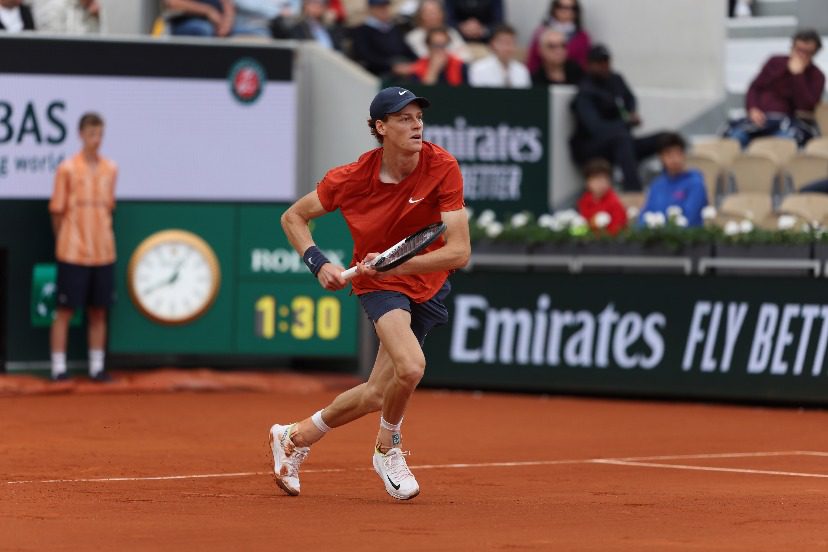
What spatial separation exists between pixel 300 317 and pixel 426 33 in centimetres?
411

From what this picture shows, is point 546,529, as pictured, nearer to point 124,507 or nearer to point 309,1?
point 124,507

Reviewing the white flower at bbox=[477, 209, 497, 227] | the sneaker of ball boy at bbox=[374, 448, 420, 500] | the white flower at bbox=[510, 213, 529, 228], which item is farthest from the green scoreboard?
the sneaker of ball boy at bbox=[374, 448, 420, 500]

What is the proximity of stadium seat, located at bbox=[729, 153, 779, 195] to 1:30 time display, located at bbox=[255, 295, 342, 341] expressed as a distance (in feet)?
14.4

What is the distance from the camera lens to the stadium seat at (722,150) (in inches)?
736

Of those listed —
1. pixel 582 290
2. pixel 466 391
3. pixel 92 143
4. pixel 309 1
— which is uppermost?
pixel 309 1

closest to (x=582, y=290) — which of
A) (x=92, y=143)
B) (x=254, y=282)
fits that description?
(x=254, y=282)

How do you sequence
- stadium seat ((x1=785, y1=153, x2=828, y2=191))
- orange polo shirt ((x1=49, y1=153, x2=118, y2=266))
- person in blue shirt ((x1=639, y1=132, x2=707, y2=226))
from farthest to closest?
stadium seat ((x1=785, y1=153, x2=828, y2=191)), person in blue shirt ((x1=639, y1=132, x2=707, y2=226)), orange polo shirt ((x1=49, y1=153, x2=118, y2=266))

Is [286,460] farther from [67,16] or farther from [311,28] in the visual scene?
[311,28]

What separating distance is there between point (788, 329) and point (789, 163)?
11.4ft

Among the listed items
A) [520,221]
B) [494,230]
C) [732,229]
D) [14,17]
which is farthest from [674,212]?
[14,17]

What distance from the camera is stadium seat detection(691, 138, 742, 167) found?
18.7 meters

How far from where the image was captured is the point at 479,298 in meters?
16.3

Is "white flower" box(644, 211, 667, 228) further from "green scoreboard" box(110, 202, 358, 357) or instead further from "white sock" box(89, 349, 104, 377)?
"white sock" box(89, 349, 104, 377)

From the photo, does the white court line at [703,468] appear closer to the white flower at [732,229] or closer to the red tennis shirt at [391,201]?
the red tennis shirt at [391,201]
